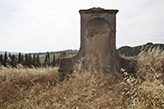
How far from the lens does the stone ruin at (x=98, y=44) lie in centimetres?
448

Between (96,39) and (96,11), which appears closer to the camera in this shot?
(96,11)

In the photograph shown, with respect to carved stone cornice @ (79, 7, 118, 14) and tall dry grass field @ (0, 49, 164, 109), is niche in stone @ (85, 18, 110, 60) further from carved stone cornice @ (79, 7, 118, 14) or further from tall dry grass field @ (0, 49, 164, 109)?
tall dry grass field @ (0, 49, 164, 109)

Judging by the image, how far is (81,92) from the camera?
317 cm

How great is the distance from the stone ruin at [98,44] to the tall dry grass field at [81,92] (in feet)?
1.60

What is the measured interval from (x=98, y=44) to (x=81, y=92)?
88.1 inches

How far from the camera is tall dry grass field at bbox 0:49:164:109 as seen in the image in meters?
2.46

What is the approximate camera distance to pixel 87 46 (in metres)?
4.63

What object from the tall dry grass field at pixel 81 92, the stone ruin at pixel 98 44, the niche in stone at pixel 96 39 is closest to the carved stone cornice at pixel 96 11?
the stone ruin at pixel 98 44

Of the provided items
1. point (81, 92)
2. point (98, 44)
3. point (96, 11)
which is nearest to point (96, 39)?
point (98, 44)

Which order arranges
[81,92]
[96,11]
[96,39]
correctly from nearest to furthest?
[81,92] → [96,11] → [96,39]

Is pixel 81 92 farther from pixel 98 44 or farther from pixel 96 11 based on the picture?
pixel 96 11

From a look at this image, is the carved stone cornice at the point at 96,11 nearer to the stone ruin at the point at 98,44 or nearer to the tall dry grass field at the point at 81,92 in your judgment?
the stone ruin at the point at 98,44

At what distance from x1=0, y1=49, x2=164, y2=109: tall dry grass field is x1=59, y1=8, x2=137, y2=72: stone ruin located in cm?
49

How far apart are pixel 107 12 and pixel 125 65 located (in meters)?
2.30
